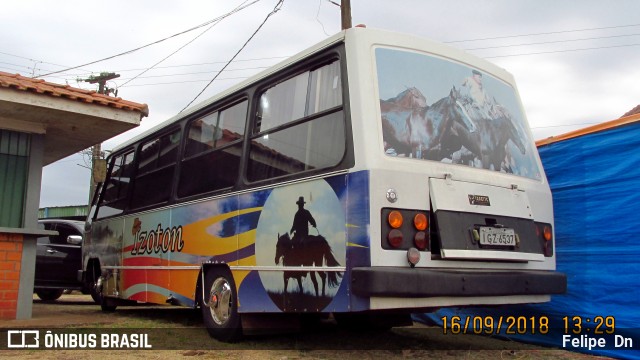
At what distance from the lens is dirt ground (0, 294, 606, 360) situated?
16.9 ft

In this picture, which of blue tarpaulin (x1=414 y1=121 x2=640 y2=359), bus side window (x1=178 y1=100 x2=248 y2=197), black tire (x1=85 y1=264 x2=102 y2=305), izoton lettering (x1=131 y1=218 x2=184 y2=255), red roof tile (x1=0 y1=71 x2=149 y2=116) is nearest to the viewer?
blue tarpaulin (x1=414 y1=121 x2=640 y2=359)

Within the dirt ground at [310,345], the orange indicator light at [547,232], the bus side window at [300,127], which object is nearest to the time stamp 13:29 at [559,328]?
the dirt ground at [310,345]

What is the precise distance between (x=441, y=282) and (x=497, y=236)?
831 mm

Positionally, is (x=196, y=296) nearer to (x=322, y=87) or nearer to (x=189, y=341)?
(x=189, y=341)

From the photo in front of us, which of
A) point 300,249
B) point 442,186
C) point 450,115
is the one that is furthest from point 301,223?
point 450,115

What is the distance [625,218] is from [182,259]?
4.63 meters

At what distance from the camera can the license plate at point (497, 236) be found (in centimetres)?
453

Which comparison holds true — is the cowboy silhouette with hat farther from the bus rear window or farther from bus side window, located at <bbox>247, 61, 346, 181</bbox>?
the bus rear window

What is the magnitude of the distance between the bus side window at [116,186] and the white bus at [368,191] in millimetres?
2717

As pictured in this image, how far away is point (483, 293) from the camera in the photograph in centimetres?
430

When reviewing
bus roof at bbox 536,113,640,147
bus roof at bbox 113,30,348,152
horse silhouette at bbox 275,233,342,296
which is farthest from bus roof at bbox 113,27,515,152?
horse silhouette at bbox 275,233,342,296

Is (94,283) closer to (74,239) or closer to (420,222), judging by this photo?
(74,239)

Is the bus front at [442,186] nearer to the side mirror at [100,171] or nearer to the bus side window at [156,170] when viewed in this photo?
the bus side window at [156,170]

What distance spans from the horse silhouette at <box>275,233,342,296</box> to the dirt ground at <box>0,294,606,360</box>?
89cm
